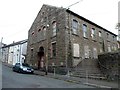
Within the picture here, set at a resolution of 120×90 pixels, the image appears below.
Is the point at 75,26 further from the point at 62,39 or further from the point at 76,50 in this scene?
the point at 76,50

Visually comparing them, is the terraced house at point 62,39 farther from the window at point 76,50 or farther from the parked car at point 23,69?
the parked car at point 23,69

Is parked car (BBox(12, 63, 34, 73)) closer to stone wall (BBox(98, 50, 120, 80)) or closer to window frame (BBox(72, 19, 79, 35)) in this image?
window frame (BBox(72, 19, 79, 35))

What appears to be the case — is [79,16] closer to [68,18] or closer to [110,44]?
[68,18]

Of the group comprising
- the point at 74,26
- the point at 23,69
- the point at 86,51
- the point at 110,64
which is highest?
the point at 74,26

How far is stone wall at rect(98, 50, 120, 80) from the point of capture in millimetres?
16583

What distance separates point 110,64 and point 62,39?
24.3ft

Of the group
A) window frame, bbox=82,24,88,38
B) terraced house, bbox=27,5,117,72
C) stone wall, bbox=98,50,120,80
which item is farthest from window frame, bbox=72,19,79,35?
stone wall, bbox=98,50,120,80

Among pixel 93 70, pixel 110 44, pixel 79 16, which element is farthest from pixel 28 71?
pixel 110 44

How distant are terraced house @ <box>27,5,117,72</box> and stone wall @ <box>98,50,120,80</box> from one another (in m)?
4.43

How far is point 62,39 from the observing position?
22922mm

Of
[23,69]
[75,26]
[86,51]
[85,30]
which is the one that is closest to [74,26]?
[75,26]

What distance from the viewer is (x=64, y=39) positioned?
74.0 feet

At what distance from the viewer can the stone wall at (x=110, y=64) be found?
16.6 m

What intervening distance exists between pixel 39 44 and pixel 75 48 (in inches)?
271
